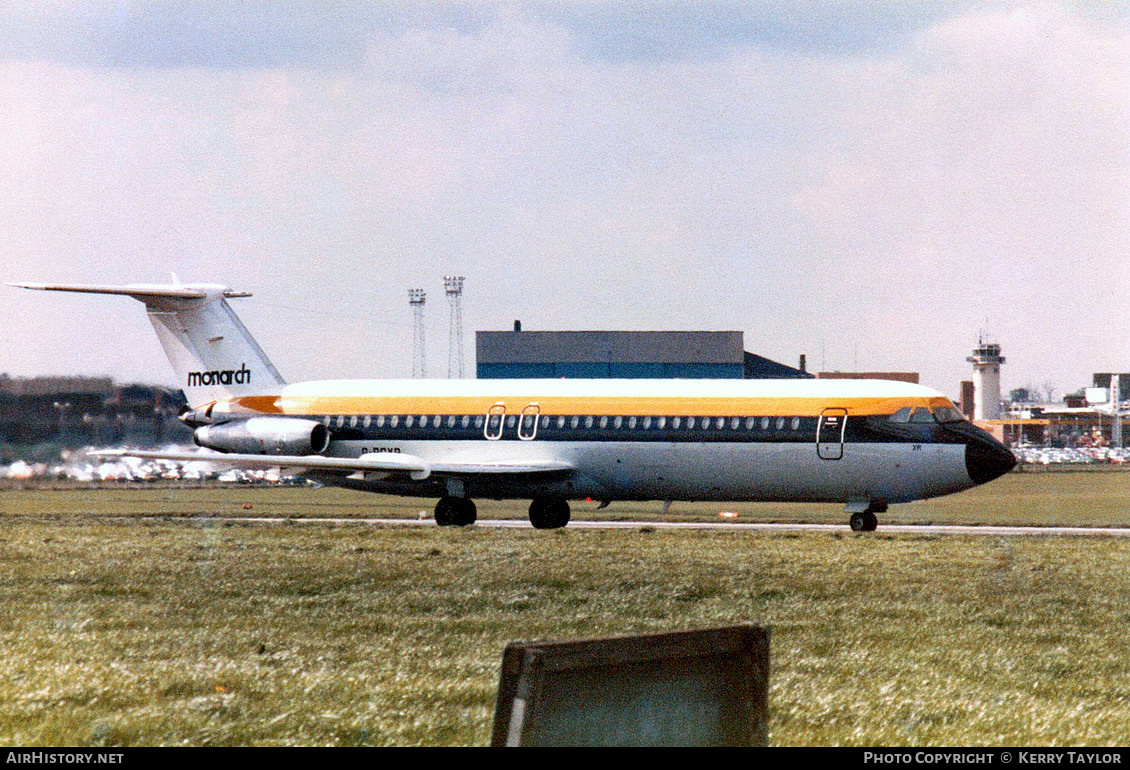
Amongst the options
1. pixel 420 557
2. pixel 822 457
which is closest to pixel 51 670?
pixel 420 557

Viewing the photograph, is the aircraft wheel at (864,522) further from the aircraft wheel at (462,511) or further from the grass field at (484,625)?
the aircraft wheel at (462,511)

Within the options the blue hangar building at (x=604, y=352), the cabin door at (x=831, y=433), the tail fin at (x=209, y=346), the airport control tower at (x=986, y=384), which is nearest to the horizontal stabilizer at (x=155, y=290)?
the tail fin at (x=209, y=346)

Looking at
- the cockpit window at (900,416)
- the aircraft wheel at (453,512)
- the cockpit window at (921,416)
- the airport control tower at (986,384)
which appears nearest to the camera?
the cockpit window at (921,416)

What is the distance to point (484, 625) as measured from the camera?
14.0 m

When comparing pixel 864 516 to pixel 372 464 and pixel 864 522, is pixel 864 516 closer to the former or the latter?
pixel 864 522

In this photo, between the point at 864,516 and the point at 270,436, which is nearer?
the point at 864,516

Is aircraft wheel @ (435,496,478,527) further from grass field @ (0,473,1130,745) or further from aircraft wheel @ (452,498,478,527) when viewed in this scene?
grass field @ (0,473,1130,745)

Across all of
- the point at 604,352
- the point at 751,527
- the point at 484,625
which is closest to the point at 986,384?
the point at 604,352

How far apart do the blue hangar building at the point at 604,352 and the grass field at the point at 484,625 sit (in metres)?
50.6

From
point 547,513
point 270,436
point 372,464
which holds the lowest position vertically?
point 547,513

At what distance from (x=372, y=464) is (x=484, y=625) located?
62.8 ft

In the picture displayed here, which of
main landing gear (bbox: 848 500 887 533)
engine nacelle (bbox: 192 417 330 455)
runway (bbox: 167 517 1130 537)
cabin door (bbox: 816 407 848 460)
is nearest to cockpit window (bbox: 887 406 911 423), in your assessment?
cabin door (bbox: 816 407 848 460)

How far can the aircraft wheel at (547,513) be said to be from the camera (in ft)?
113

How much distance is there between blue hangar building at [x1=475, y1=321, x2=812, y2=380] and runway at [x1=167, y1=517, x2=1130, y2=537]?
42.7 meters
